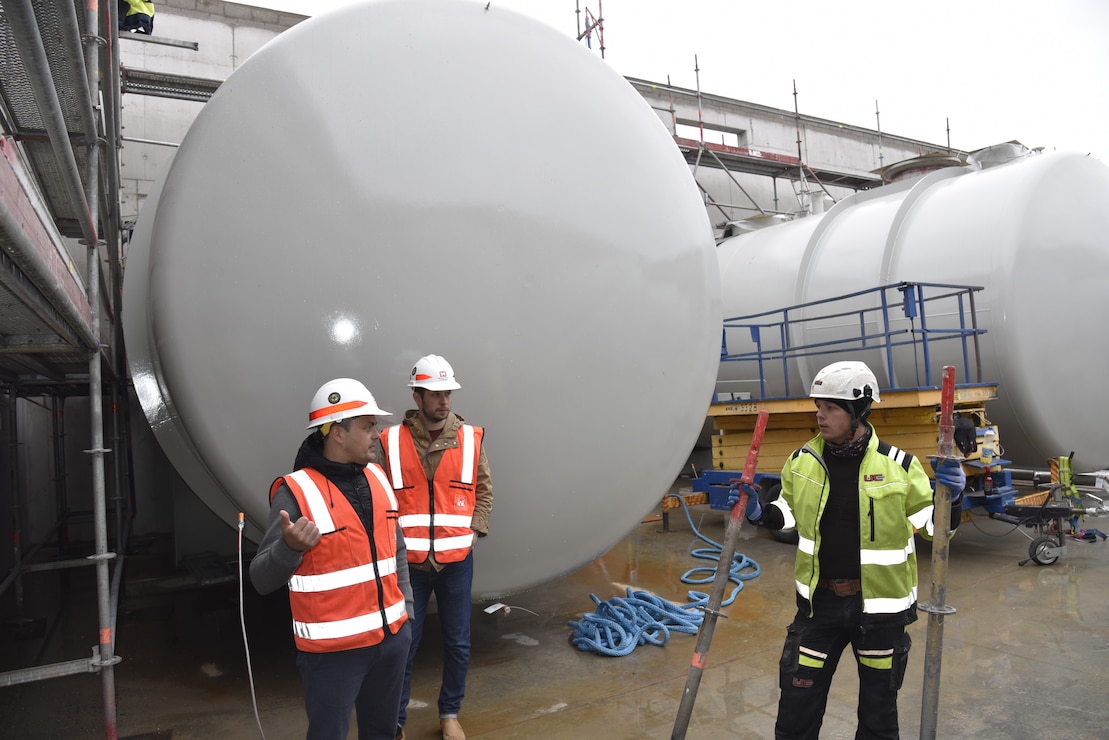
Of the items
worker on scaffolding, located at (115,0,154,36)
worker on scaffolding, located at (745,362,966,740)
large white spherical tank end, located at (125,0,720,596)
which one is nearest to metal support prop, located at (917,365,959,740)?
worker on scaffolding, located at (745,362,966,740)

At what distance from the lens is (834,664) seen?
242 cm

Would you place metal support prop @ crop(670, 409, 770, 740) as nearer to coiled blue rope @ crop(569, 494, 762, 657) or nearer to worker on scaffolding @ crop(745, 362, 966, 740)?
worker on scaffolding @ crop(745, 362, 966, 740)

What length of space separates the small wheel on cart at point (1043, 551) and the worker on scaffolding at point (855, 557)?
3.82 meters

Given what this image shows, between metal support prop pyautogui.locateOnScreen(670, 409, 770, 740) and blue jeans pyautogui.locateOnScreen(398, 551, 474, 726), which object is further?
blue jeans pyautogui.locateOnScreen(398, 551, 474, 726)

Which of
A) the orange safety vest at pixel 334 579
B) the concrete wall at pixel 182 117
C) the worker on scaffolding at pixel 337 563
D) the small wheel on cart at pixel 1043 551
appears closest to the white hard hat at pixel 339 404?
the worker on scaffolding at pixel 337 563

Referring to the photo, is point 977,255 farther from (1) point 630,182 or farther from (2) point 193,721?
(2) point 193,721

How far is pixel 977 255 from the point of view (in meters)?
6.15

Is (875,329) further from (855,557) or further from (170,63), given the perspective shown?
(170,63)

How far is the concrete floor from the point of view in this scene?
10.3 feet

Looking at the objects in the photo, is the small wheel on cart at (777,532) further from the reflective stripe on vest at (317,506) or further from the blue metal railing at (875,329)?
the reflective stripe on vest at (317,506)

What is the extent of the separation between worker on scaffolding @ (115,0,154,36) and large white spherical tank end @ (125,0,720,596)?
3.75 metres

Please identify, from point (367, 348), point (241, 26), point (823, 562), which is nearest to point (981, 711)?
point (823, 562)

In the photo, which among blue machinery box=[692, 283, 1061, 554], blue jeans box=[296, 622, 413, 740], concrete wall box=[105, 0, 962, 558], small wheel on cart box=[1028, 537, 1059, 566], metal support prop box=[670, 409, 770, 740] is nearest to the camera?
blue jeans box=[296, 622, 413, 740]

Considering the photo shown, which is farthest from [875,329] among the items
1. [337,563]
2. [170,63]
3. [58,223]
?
[170,63]
